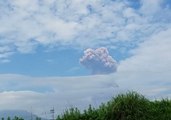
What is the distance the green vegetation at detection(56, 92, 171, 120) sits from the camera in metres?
21.3

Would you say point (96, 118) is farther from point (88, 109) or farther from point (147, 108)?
point (147, 108)

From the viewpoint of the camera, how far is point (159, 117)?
2219cm

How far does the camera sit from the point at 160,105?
2358 centimetres

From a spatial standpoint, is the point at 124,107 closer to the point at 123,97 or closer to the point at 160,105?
the point at 123,97

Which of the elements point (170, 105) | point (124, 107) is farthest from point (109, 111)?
point (170, 105)

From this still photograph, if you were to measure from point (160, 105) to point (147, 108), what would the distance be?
1770mm

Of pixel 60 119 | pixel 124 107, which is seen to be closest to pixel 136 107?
pixel 124 107

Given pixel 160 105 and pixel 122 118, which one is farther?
pixel 160 105

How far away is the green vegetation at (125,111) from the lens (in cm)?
2133

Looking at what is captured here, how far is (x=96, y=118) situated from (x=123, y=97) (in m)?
1.55

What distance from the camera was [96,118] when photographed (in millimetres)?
21969

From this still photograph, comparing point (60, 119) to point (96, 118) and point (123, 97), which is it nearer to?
point (96, 118)

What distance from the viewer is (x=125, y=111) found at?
21266 millimetres

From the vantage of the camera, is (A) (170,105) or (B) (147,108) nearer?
(B) (147,108)
